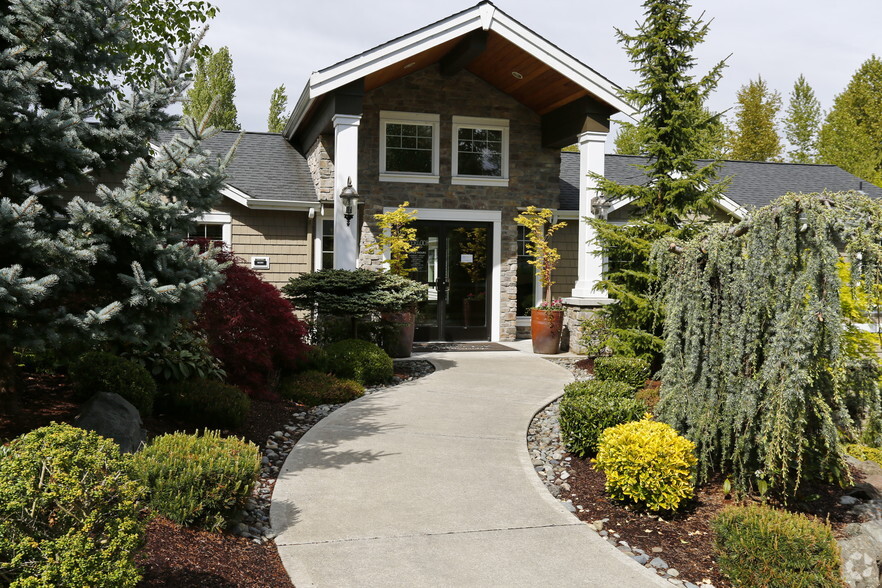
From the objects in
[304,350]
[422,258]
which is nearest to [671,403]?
[304,350]

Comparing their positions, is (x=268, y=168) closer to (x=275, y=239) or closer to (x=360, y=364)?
(x=275, y=239)

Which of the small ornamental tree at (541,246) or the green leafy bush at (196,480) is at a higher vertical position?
the small ornamental tree at (541,246)

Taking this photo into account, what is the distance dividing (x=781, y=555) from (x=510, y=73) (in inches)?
397

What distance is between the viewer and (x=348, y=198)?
34.0 ft

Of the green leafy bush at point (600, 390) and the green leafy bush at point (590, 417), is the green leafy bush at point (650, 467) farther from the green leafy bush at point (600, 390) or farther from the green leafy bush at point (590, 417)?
the green leafy bush at point (600, 390)

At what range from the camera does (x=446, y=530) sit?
409 centimetres

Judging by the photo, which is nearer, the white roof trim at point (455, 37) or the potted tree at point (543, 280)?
the white roof trim at point (455, 37)

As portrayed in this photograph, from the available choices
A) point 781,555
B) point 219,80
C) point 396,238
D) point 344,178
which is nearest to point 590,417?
point 781,555

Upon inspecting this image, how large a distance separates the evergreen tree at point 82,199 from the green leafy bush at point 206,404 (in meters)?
1.35

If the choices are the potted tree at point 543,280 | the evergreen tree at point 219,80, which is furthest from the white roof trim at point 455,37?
the evergreen tree at point 219,80

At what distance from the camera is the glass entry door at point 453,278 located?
12.5 meters

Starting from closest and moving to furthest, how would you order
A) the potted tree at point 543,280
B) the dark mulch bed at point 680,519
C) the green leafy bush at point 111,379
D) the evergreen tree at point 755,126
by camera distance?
the dark mulch bed at point 680,519 < the green leafy bush at point 111,379 < the potted tree at point 543,280 < the evergreen tree at point 755,126

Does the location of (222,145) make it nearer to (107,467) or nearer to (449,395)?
(449,395)

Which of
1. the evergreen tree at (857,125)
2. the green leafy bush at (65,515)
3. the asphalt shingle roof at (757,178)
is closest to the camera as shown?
the green leafy bush at (65,515)
